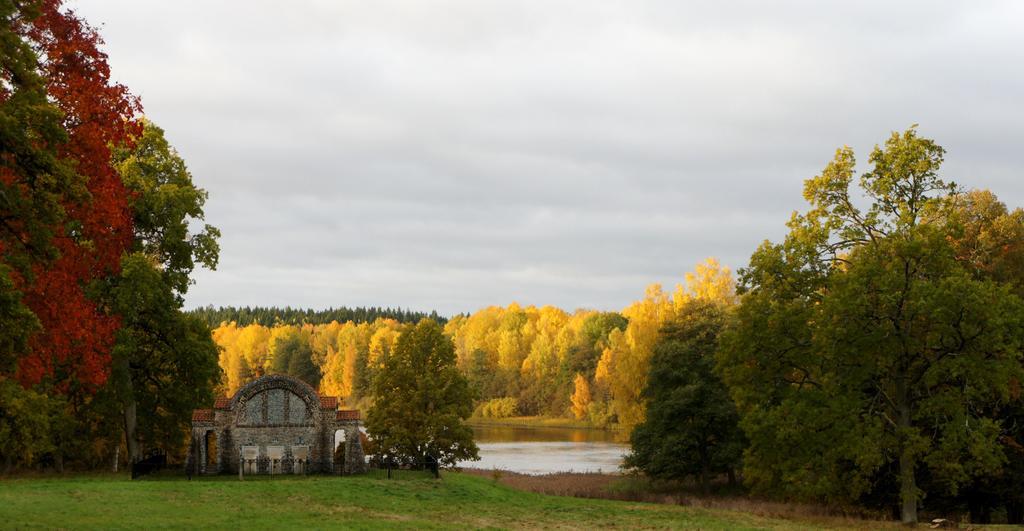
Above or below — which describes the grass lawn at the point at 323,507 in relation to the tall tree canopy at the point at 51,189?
below

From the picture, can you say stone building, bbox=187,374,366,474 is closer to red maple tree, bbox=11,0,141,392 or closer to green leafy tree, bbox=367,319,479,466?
green leafy tree, bbox=367,319,479,466

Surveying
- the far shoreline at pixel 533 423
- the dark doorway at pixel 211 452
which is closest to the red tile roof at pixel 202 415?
the dark doorway at pixel 211 452

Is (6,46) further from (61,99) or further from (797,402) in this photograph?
(797,402)

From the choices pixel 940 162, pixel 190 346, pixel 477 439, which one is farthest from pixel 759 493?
pixel 477 439

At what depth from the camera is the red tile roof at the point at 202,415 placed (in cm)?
4716

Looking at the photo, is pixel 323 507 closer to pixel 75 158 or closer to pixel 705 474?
pixel 75 158

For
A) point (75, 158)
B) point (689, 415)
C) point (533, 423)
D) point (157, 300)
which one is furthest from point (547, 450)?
point (75, 158)

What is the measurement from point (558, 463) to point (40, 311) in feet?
186

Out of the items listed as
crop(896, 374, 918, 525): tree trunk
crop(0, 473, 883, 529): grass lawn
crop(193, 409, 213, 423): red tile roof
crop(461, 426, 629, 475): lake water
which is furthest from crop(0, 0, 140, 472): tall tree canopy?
crop(461, 426, 629, 475): lake water

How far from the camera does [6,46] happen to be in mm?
18516

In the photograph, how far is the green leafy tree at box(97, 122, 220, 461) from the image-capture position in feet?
135

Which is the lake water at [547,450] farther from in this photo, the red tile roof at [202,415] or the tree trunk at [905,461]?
the tree trunk at [905,461]

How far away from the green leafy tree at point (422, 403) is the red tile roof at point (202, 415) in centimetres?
908

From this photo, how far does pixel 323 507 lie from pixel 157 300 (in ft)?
49.1
